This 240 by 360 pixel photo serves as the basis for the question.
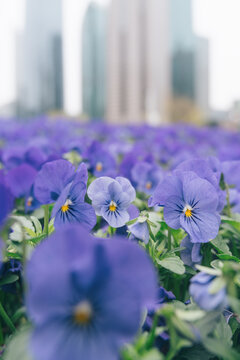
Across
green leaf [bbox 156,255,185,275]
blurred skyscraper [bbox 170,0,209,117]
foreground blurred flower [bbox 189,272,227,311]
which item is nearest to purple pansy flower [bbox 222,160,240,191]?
green leaf [bbox 156,255,185,275]

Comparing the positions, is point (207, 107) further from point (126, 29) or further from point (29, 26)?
point (29, 26)

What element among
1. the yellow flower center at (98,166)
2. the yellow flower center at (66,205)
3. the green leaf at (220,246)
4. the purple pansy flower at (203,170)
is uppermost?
the purple pansy flower at (203,170)

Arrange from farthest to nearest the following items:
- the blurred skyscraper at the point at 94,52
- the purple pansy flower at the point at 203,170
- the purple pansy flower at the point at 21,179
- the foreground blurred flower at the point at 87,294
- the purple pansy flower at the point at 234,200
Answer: the blurred skyscraper at the point at 94,52 → the purple pansy flower at the point at 234,200 → the purple pansy flower at the point at 21,179 → the purple pansy flower at the point at 203,170 → the foreground blurred flower at the point at 87,294

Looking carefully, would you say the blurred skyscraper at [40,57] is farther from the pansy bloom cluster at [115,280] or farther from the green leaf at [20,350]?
the green leaf at [20,350]

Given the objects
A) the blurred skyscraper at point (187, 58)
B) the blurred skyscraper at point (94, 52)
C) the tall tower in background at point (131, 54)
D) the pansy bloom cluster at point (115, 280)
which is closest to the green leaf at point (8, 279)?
the pansy bloom cluster at point (115, 280)

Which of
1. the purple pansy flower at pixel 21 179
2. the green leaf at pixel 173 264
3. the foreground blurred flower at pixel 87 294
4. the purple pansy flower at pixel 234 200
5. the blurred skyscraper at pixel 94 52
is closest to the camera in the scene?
the foreground blurred flower at pixel 87 294

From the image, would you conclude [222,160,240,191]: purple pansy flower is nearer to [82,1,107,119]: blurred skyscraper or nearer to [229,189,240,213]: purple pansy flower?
[229,189,240,213]: purple pansy flower
